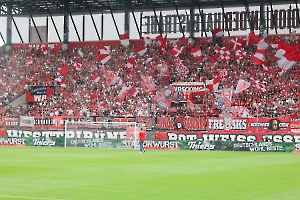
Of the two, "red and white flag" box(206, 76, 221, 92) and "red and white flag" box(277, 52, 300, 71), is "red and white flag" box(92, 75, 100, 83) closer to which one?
"red and white flag" box(206, 76, 221, 92)

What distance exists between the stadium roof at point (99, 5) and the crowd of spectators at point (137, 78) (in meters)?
3.99

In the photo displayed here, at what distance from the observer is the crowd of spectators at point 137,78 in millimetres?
56562

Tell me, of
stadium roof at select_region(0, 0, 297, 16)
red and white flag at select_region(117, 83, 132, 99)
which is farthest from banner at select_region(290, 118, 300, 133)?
stadium roof at select_region(0, 0, 297, 16)

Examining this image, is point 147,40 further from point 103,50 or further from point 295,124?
point 295,124

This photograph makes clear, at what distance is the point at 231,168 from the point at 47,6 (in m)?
51.5

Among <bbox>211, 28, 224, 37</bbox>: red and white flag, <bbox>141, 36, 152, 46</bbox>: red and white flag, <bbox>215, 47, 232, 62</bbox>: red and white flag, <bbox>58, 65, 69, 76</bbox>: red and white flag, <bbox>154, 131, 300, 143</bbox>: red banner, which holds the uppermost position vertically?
<bbox>211, 28, 224, 37</bbox>: red and white flag

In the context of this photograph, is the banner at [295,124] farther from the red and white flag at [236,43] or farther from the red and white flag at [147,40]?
the red and white flag at [147,40]

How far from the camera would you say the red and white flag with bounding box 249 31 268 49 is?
6188cm

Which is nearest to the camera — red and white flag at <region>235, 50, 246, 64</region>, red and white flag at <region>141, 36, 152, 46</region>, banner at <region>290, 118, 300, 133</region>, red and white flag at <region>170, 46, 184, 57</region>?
banner at <region>290, 118, 300, 133</region>

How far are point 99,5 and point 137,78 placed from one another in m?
12.1

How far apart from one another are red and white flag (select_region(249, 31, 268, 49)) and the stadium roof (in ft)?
15.2

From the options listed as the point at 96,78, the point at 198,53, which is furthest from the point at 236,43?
the point at 96,78

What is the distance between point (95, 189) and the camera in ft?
53.4

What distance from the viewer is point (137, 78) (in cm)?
6406
